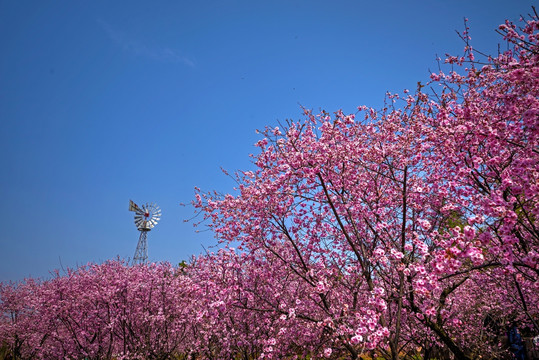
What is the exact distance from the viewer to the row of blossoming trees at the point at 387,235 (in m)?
5.00

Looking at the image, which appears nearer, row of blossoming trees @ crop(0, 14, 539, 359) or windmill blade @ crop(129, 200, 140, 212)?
row of blossoming trees @ crop(0, 14, 539, 359)

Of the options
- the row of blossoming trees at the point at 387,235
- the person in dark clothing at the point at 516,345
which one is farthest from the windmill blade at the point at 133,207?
the person in dark clothing at the point at 516,345

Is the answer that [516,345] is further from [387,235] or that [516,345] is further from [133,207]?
[133,207]

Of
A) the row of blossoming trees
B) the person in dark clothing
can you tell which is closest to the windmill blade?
the row of blossoming trees

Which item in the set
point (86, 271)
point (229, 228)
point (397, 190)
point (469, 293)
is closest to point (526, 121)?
point (397, 190)

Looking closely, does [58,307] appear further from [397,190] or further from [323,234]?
[397,190]

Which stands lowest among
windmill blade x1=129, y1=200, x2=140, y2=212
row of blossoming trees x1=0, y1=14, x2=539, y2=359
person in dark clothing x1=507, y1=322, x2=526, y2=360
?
person in dark clothing x1=507, y1=322, x2=526, y2=360

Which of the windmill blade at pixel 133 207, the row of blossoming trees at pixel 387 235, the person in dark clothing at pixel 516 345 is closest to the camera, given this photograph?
the row of blossoming trees at pixel 387 235

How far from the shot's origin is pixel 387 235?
7.57 meters

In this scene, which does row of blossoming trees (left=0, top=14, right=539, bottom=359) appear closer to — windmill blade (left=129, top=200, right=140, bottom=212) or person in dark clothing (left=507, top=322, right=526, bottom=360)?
person in dark clothing (left=507, top=322, right=526, bottom=360)

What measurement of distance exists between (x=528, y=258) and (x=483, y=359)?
25.5 ft

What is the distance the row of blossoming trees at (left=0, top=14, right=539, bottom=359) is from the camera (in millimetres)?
5004

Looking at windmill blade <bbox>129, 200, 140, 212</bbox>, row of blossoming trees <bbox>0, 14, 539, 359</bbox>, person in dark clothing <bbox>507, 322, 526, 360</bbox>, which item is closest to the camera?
row of blossoming trees <bbox>0, 14, 539, 359</bbox>

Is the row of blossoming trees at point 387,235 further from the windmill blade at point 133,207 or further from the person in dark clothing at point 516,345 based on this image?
the windmill blade at point 133,207
